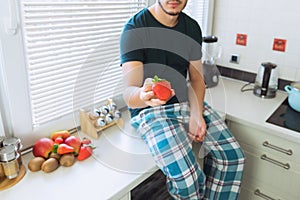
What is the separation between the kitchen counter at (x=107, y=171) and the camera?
93 cm

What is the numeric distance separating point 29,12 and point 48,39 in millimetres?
116

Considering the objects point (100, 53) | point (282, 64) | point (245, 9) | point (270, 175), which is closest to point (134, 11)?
point (100, 53)

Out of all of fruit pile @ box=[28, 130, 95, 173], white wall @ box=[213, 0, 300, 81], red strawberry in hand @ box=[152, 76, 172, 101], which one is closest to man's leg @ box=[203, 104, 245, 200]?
red strawberry in hand @ box=[152, 76, 172, 101]

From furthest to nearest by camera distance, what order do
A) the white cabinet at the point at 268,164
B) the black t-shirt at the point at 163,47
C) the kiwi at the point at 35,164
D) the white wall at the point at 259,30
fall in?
the white wall at the point at 259,30, the white cabinet at the point at 268,164, the black t-shirt at the point at 163,47, the kiwi at the point at 35,164

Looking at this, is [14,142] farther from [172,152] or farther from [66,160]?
[172,152]

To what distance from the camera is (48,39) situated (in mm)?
1064

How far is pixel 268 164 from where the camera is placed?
4.71ft

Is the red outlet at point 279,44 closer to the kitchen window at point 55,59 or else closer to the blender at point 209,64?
the blender at point 209,64

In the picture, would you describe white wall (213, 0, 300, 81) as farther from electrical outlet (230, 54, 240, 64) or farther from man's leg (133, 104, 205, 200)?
man's leg (133, 104, 205, 200)

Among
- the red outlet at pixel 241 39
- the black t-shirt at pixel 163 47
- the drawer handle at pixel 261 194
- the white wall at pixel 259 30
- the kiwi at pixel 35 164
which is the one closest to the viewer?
the kiwi at pixel 35 164

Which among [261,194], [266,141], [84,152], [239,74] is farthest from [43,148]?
[239,74]

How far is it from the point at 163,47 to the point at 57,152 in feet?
2.04

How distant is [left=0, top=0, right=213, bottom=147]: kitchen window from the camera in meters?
0.99

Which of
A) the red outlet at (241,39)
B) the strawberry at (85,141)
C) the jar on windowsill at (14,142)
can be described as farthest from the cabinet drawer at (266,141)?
the jar on windowsill at (14,142)
